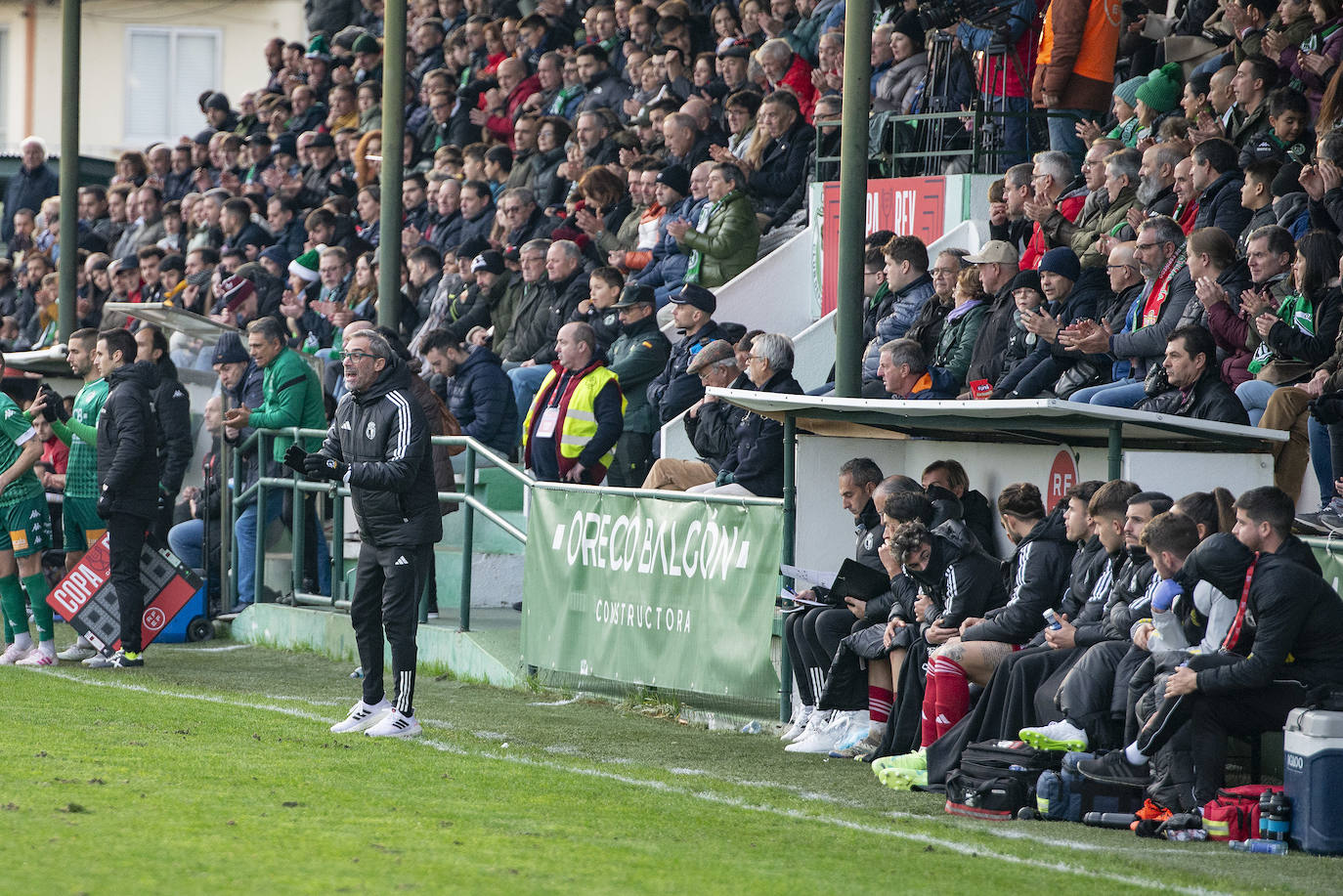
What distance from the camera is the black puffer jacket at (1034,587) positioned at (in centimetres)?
870

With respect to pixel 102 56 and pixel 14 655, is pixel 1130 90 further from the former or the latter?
pixel 102 56

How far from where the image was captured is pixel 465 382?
1448 cm

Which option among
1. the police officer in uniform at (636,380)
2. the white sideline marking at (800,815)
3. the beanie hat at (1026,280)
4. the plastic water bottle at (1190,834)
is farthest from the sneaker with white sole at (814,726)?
the police officer in uniform at (636,380)

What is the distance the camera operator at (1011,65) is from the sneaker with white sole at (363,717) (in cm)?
694

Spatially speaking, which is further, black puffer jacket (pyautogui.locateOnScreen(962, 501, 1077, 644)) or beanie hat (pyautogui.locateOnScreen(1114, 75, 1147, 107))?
beanie hat (pyautogui.locateOnScreen(1114, 75, 1147, 107))

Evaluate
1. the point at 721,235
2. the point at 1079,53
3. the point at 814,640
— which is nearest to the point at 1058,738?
the point at 814,640

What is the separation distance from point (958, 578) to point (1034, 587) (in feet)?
1.47

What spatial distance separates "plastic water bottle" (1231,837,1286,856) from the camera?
703cm

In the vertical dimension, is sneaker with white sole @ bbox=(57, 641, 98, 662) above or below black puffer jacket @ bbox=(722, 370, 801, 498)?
below

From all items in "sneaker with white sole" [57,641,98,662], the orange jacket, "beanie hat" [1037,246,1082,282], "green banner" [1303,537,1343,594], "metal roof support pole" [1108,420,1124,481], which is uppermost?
the orange jacket

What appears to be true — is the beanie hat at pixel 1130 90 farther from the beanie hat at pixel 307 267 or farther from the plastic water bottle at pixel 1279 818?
the beanie hat at pixel 307 267

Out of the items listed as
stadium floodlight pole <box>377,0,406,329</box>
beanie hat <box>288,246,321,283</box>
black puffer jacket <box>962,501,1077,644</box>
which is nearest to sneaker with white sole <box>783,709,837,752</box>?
black puffer jacket <box>962,501,1077,644</box>

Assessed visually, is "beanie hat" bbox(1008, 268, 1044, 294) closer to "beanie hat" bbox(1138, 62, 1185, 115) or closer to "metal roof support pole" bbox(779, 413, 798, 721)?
"metal roof support pole" bbox(779, 413, 798, 721)

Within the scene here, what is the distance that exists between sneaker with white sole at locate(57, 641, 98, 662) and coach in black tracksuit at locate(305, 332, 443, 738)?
12.5 ft
